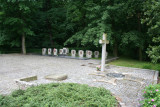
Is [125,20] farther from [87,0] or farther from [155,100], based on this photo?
[155,100]

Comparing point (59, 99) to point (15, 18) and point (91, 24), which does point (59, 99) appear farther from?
point (15, 18)

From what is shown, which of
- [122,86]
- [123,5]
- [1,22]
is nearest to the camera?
[122,86]

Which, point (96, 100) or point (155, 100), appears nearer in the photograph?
point (155, 100)

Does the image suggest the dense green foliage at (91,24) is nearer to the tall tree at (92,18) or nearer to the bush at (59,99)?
the tall tree at (92,18)

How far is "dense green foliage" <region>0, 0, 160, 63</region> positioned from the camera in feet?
42.6

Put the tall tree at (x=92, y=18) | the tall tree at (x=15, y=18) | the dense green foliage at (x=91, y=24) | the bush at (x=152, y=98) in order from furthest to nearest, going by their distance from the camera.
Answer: the tall tree at (x=15, y=18)
the tall tree at (x=92, y=18)
the dense green foliage at (x=91, y=24)
the bush at (x=152, y=98)

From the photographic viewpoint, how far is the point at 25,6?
16.4 metres

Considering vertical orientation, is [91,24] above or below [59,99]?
above

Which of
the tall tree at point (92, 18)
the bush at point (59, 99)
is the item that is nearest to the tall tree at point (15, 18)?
the tall tree at point (92, 18)

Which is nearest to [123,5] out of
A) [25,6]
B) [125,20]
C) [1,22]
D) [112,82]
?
[125,20]

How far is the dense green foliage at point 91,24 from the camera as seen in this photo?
42.6 feet

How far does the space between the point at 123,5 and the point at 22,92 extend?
41.3 ft

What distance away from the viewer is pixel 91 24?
1503cm

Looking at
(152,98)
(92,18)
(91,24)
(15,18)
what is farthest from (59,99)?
(15,18)
